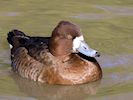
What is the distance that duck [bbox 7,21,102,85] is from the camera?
7523 millimetres

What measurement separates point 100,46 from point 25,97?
6.75ft

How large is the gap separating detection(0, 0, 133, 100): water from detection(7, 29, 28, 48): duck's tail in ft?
0.60

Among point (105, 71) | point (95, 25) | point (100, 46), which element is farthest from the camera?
point (95, 25)

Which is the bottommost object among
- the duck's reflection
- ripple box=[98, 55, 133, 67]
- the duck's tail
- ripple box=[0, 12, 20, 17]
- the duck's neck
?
the duck's reflection

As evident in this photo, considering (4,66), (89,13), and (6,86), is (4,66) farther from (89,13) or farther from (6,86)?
(89,13)

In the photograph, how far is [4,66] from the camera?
828 cm

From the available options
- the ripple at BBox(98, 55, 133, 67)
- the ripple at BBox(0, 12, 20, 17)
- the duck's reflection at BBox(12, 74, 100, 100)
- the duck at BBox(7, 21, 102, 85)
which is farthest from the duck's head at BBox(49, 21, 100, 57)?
the ripple at BBox(0, 12, 20, 17)

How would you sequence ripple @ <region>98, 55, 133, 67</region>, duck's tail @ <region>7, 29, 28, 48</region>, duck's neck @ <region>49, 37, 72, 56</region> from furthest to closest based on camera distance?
1. duck's tail @ <region>7, 29, 28, 48</region>
2. ripple @ <region>98, 55, 133, 67</region>
3. duck's neck @ <region>49, 37, 72, 56</region>

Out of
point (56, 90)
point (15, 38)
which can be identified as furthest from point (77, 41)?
point (15, 38)

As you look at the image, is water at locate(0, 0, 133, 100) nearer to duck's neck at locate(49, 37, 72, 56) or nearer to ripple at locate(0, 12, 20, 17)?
ripple at locate(0, 12, 20, 17)

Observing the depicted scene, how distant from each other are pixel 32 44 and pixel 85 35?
1.56 m

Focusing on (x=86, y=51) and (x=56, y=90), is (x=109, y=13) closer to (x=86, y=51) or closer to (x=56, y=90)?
(x=86, y=51)

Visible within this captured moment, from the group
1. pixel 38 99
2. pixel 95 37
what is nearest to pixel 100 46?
pixel 95 37

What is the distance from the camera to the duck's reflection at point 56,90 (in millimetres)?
7332
